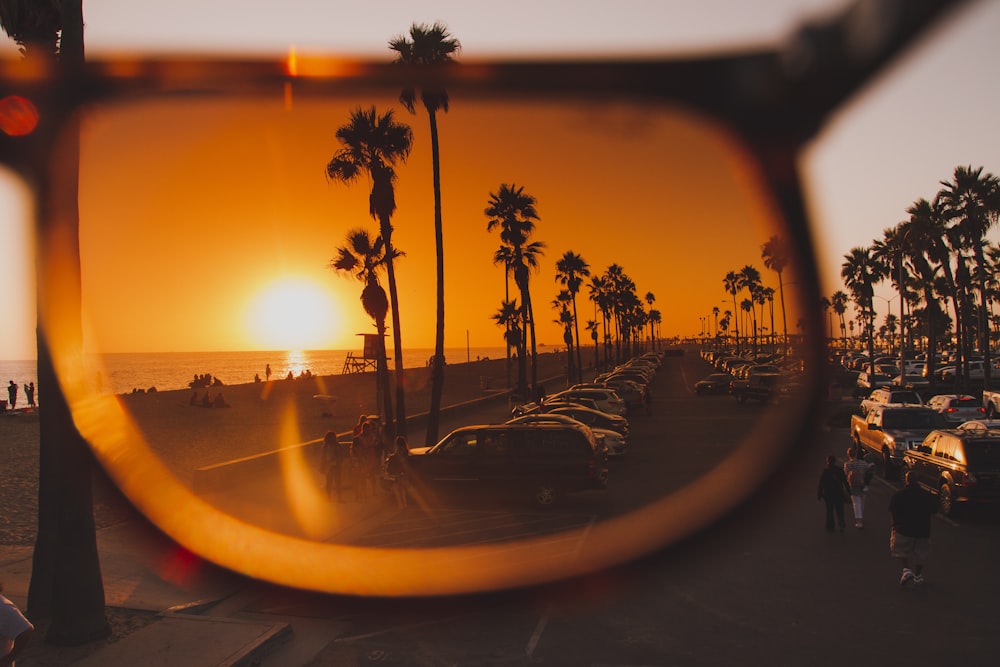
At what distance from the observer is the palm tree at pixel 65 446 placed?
7.62 meters

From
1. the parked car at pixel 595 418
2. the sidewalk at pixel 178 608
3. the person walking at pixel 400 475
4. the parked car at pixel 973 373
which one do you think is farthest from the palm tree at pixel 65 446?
the parked car at pixel 973 373

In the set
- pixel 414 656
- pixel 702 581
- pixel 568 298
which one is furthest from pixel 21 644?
pixel 568 298

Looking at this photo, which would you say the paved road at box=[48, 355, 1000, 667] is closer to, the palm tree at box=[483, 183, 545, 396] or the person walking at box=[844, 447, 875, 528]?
the person walking at box=[844, 447, 875, 528]

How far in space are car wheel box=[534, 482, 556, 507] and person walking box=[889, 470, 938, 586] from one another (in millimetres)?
6394

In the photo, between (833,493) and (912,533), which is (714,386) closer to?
(833,493)

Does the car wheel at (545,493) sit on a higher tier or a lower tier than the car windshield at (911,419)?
lower

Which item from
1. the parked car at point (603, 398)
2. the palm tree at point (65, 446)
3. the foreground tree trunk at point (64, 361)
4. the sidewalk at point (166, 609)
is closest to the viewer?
the sidewalk at point (166, 609)

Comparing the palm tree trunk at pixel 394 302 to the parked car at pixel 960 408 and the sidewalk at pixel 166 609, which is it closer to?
the sidewalk at pixel 166 609

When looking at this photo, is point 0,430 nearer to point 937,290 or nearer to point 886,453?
point 886,453

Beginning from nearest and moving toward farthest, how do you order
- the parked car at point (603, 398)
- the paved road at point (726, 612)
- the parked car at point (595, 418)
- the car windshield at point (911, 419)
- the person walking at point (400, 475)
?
the paved road at point (726, 612)
the person walking at point (400, 475)
the car windshield at point (911, 419)
the parked car at point (595, 418)
the parked car at point (603, 398)

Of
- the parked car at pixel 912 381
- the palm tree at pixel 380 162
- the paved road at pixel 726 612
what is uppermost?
the palm tree at pixel 380 162

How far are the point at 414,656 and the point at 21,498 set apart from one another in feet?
41.8

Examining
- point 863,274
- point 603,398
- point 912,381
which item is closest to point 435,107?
point 603,398

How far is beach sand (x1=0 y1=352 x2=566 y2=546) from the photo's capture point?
15.5 metres
